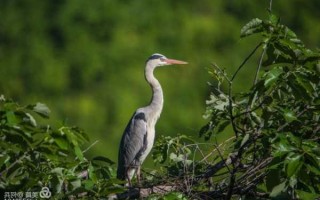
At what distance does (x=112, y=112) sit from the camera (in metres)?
8.77

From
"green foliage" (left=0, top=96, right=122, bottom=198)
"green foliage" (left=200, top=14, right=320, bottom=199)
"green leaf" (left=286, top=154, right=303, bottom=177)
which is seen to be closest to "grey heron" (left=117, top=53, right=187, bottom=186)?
"green foliage" (left=200, top=14, right=320, bottom=199)

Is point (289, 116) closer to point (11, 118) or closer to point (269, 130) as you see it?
point (269, 130)

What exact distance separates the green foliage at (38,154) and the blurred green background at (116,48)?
526 centimetres

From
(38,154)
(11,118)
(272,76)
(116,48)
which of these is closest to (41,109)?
(11,118)

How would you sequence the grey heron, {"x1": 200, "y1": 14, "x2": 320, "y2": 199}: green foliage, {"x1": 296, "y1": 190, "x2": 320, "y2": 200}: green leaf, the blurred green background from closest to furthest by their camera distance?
{"x1": 200, "y1": 14, "x2": 320, "y2": 199}: green foliage < {"x1": 296, "y1": 190, "x2": 320, "y2": 200}: green leaf < the grey heron < the blurred green background

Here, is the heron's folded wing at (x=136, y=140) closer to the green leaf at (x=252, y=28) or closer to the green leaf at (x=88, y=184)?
the green leaf at (x=88, y=184)

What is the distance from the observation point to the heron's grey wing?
18.8 feet

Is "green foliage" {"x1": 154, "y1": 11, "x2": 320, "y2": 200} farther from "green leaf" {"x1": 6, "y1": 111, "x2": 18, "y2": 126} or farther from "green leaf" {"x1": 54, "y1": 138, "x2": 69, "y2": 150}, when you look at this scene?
"green leaf" {"x1": 6, "y1": 111, "x2": 18, "y2": 126}

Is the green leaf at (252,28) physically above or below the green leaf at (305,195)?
above

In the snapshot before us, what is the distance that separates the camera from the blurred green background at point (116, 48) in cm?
881

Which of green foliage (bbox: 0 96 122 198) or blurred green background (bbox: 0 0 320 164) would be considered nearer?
green foliage (bbox: 0 96 122 198)

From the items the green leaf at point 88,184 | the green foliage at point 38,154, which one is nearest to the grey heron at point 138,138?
the green foliage at point 38,154

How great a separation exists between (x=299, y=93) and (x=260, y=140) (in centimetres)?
23

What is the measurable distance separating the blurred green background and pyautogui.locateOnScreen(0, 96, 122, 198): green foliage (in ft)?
17.3
